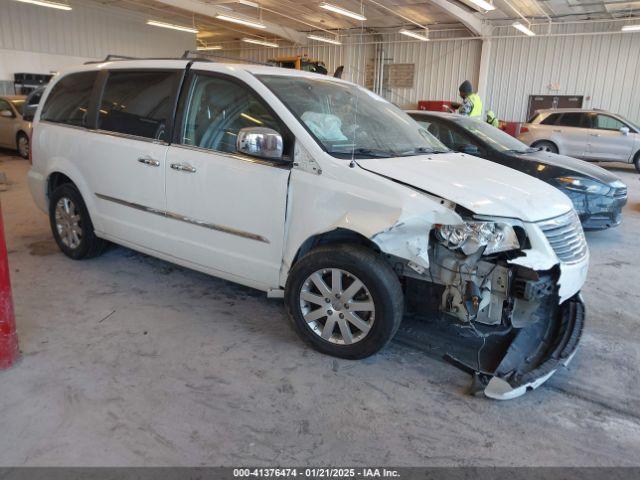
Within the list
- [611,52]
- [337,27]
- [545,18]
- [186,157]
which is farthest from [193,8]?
[186,157]

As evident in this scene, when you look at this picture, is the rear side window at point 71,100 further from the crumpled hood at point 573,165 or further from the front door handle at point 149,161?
the crumpled hood at point 573,165

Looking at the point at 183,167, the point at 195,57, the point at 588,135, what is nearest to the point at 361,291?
the point at 183,167

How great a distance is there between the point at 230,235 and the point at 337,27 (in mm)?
20333

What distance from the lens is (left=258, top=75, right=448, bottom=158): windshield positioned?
314 centimetres

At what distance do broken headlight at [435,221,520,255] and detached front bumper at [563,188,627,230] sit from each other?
3561 mm

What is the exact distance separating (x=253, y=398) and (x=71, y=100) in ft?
11.1

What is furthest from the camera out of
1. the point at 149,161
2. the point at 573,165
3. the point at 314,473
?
the point at 573,165

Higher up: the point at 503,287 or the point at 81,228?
the point at 503,287

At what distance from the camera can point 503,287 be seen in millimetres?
2689

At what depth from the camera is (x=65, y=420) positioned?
2.37m

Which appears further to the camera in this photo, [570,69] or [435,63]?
[435,63]

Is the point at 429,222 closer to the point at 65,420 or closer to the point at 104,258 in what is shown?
the point at 65,420

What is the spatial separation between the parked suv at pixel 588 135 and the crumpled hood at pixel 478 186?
433 inches

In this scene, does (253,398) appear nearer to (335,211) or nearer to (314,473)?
(314,473)
